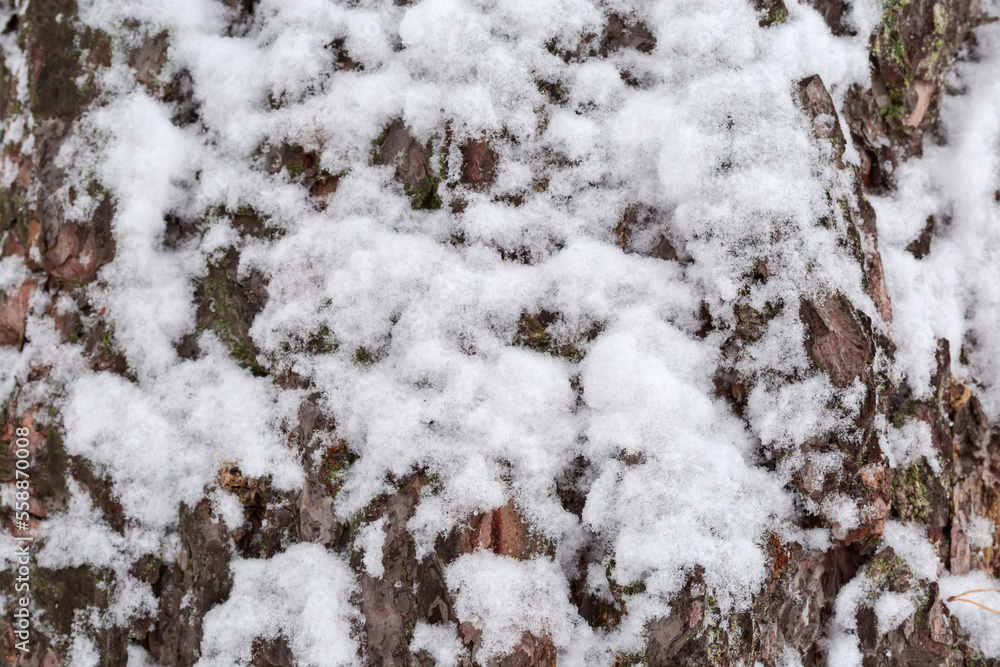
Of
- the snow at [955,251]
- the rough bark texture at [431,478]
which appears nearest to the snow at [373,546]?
the rough bark texture at [431,478]

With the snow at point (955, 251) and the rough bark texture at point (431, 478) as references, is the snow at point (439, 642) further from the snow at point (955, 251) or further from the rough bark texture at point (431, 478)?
the snow at point (955, 251)

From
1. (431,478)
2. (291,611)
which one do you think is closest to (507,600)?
(431,478)

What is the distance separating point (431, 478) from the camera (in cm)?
185

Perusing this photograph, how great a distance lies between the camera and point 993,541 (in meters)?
2.28

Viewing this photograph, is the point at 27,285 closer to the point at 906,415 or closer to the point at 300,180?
the point at 300,180

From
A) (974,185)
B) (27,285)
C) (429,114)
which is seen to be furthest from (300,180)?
(974,185)

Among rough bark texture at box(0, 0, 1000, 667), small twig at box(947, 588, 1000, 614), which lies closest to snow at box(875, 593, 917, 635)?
rough bark texture at box(0, 0, 1000, 667)

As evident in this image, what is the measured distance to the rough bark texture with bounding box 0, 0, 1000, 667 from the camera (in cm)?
182

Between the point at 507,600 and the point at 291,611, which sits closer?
the point at 507,600

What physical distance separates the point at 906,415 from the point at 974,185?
1.01 meters

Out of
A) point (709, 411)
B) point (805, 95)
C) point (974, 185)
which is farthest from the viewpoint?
point (974, 185)

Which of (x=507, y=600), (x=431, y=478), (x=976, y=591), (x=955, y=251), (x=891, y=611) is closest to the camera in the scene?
(x=507, y=600)

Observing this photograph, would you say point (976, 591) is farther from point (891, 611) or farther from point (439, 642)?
point (439, 642)

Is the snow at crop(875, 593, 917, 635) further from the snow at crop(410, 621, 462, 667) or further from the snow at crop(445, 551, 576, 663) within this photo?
the snow at crop(410, 621, 462, 667)
